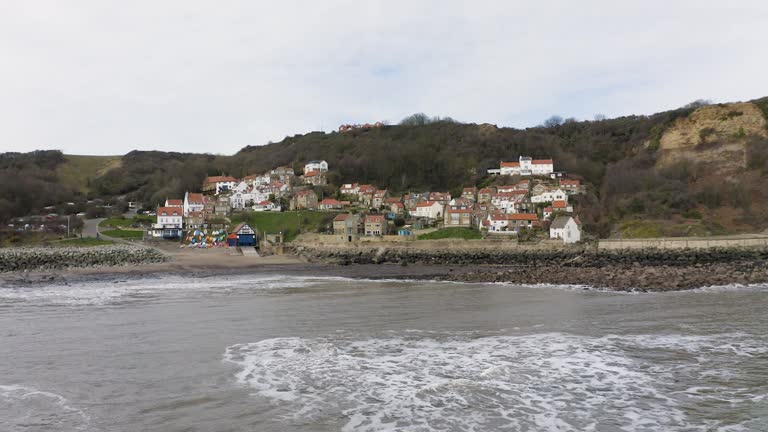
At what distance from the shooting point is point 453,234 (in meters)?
52.9

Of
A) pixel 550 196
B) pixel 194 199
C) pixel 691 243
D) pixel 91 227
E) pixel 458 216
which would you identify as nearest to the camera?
pixel 691 243

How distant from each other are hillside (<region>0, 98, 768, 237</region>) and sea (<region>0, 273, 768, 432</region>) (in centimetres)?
3661

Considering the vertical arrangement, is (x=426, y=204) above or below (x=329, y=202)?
below

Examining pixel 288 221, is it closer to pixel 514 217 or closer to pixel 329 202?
pixel 329 202

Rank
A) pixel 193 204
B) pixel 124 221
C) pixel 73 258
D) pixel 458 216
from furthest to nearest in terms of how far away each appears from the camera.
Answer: pixel 193 204, pixel 124 221, pixel 458 216, pixel 73 258

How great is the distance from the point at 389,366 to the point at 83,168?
14856 cm

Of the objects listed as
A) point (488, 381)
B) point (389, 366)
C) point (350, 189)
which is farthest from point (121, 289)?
point (350, 189)

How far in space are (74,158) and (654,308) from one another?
15628 cm

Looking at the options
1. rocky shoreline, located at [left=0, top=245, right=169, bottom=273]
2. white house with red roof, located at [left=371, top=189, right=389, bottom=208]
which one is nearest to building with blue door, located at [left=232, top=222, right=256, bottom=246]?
rocky shoreline, located at [left=0, top=245, right=169, bottom=273]

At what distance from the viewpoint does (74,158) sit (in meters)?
141

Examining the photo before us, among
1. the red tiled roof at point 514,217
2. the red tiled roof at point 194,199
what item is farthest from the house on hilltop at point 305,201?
the red tiled roof at point 514,217

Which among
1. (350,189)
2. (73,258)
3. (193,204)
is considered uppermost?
(350,189)

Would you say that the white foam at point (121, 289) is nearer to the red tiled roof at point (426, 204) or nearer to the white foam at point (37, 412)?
the white foam at point (37, 412)

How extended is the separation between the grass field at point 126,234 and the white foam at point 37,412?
175 feet
